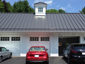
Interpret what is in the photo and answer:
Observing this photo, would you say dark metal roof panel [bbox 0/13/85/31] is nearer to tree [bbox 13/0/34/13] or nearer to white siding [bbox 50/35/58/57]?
white siding [bbox 50/35/58/57]

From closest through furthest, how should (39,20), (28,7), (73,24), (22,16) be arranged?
(73,24) < (39,20) < (22,16) < (28,7)

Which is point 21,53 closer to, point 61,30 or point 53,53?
point 53,53

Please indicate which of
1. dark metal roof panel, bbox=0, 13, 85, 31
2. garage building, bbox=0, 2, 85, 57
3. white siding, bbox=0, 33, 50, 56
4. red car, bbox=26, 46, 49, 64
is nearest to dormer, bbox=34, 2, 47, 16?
dark metal roof panel, bbox=0, 13, 85, 31

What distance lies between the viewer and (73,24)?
17750 mm

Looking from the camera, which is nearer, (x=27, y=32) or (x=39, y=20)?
(x=27, y=32)

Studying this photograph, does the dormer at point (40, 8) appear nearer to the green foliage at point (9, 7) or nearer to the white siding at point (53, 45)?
the white siding at point (53, 45)

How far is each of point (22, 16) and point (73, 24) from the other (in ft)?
25.3

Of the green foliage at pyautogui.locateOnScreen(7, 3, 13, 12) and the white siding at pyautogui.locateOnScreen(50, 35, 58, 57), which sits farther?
the green foliage at pyautogui.locateOnScreen(7, 3, 13, 12)

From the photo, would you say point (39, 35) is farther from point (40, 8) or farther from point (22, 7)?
point (22, 7)

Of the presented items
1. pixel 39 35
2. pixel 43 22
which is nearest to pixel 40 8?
pixel 43 22

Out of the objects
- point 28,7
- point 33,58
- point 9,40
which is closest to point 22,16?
point 9,40

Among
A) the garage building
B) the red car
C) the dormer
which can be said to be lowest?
the red car

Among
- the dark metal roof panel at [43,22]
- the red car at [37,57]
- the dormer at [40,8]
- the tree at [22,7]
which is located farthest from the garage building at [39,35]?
the tree at [22,7]

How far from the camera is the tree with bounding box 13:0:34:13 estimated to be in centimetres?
4128
